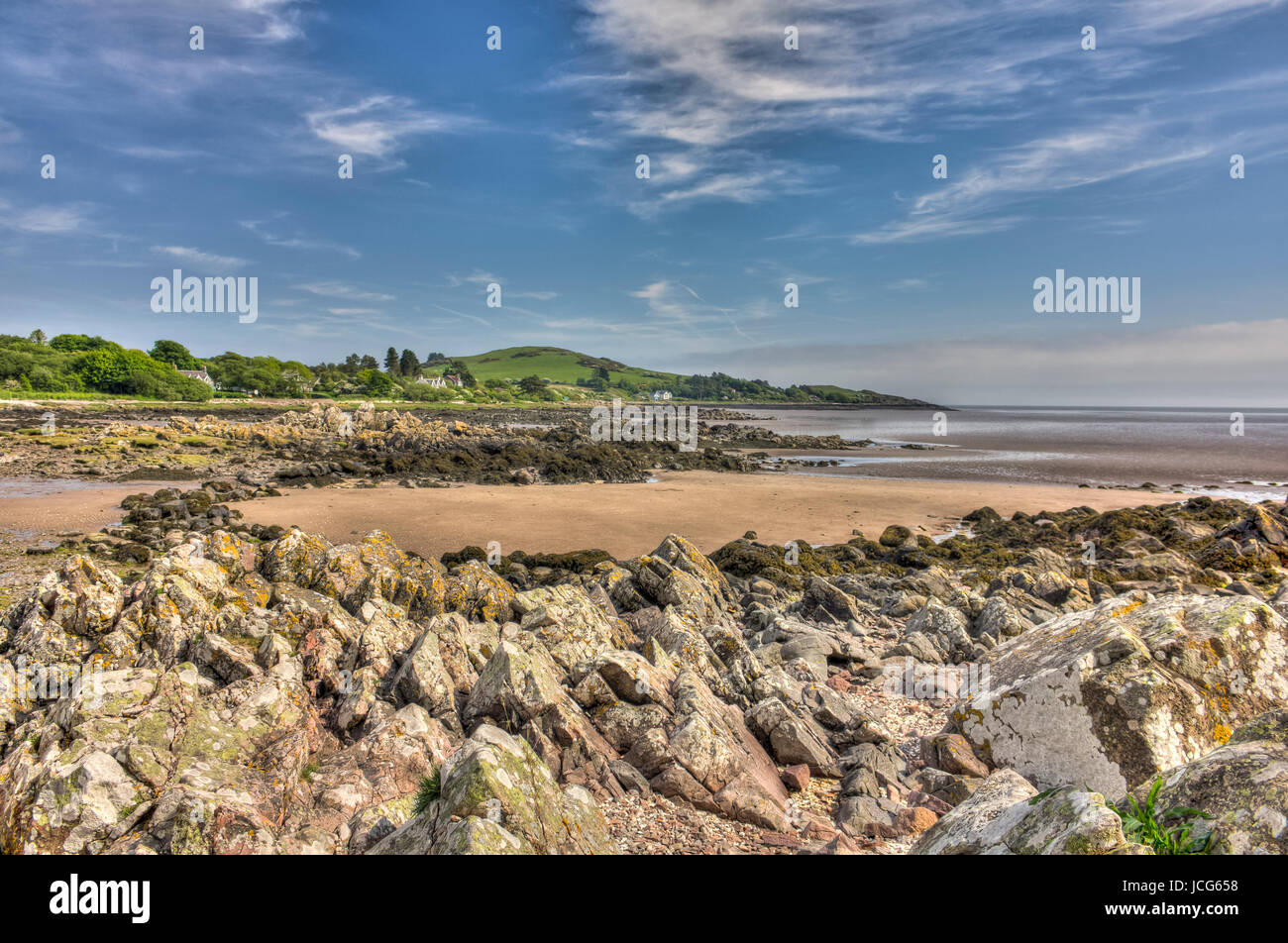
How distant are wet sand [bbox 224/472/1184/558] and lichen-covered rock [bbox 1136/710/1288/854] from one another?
18670mm

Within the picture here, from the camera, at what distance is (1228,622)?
5594 mm

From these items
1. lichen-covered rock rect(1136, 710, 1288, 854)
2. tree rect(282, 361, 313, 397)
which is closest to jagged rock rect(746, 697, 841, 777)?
lichen-covered rock rect(1136, 710, 1288, 854)

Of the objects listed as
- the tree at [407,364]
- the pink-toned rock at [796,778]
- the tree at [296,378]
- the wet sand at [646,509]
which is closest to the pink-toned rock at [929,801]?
the pink-toned rock at [796,778]

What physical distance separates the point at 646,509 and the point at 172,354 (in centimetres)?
15868

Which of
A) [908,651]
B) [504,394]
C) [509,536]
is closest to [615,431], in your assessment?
[509,536]

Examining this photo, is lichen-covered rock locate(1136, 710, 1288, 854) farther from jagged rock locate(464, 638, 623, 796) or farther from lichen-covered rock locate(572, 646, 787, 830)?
jagged rock locate(464, 638, 623, 796)

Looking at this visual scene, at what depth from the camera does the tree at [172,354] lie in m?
141

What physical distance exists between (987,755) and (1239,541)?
1828cm

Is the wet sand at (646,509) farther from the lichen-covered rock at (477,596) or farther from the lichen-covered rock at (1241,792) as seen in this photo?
the lichen-covered rock at (1241,792)

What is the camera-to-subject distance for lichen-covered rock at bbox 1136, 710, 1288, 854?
290cm

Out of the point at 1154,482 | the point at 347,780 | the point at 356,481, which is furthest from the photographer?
the point at 1154,482

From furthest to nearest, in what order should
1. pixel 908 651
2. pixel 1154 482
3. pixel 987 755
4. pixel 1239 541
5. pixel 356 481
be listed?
1. pixel 1154 482
2. pixel 356 481
3. pixel 1239 541
4. pixel 908 651
5. pixel 987 755
